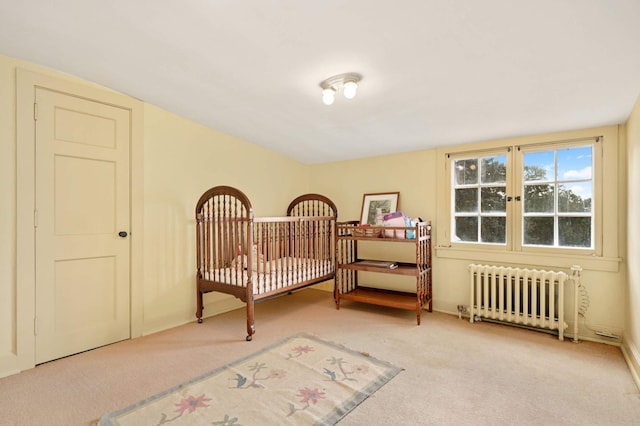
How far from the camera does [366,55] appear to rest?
1944 mm

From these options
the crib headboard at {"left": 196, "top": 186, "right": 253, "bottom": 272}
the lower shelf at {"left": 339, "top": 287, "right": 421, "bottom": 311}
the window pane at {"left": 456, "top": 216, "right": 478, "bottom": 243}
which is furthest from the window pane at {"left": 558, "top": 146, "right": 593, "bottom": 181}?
the crib headboard at {"left": 196, "top": 186, "right": 253, "bottom": 272}

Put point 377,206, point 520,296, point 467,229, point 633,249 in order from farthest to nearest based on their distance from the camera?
1. point 377,206
2. point 467,229
3. point 520,296
4. point 633,249

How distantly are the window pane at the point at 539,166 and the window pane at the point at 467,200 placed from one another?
0.49m

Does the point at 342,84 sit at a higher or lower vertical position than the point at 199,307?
higher

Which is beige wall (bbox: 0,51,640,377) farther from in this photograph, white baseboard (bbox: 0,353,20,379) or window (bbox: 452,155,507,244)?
window (bbox: 452,155,507,244)

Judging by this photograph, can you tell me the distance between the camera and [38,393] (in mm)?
1954

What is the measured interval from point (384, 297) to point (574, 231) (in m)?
1.86

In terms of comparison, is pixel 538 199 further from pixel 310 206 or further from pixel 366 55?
pixel 310 206

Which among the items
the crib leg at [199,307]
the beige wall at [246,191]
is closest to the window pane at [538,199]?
the beige wall at [246,191]

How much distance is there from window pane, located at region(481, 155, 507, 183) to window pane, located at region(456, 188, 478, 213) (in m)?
0.17

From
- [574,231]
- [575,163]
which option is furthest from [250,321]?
[575,163]

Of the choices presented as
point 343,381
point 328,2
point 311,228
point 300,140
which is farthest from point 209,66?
point 343,381

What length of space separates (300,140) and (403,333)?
90.9 inches

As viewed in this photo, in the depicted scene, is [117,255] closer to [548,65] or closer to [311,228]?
[311,228]
